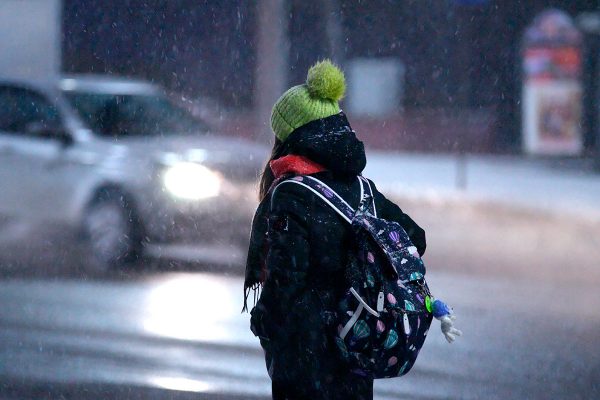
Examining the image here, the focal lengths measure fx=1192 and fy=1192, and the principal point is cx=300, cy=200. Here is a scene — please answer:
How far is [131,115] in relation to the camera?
1125 cm

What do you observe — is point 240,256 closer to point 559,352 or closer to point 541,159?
point 559,352

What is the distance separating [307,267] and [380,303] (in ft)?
0.83

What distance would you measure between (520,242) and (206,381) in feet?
25.6

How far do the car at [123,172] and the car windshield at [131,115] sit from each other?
1 centimetres

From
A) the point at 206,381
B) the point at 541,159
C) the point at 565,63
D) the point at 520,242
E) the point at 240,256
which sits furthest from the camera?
the point at 541,159

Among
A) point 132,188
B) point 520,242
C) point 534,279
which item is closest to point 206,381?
point 132,188

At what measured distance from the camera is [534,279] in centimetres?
1058

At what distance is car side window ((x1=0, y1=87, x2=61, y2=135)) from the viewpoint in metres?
11.3

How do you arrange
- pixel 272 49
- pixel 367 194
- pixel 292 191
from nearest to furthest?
1. pixel 292 191
2. pixel 367 194
3. pixel 272 49

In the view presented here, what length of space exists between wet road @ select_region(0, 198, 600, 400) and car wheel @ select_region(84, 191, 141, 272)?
304 mm

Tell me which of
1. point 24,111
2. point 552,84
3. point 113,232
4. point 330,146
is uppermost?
point 330,146

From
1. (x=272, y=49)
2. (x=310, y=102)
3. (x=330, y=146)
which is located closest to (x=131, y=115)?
(x=310, y=102)

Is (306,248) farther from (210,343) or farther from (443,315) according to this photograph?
(210,343)

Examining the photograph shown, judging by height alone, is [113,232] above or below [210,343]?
above
